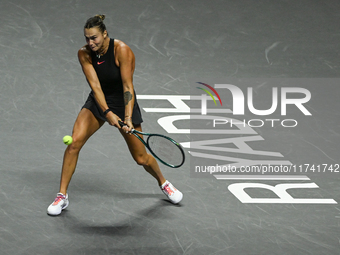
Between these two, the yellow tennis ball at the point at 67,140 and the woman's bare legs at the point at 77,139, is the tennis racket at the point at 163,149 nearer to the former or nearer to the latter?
the woman's bare legs at the point at 77,139

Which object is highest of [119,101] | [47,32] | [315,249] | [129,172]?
[47,32]

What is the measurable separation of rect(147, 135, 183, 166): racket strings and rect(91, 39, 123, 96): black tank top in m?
0.56

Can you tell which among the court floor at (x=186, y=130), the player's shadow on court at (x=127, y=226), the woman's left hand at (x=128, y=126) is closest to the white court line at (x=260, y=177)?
the court floor at (x=186, y=130)

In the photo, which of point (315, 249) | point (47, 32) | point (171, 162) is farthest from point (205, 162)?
point (47, 32)

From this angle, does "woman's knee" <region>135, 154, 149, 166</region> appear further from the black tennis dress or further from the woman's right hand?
the woman's right hand

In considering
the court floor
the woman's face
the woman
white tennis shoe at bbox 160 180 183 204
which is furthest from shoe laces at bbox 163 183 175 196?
the woman's face

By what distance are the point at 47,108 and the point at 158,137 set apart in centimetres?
250

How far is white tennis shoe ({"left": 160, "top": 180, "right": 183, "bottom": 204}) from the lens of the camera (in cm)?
505

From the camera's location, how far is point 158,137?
4.73 metres

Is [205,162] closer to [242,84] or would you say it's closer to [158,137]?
[158,137]

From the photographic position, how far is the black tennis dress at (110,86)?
15.2 ft

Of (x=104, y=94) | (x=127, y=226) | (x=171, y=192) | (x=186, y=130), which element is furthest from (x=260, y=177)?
(x=104, y=94)

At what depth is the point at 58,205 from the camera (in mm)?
4785

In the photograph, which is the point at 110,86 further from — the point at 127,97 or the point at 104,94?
the point at 127,97
